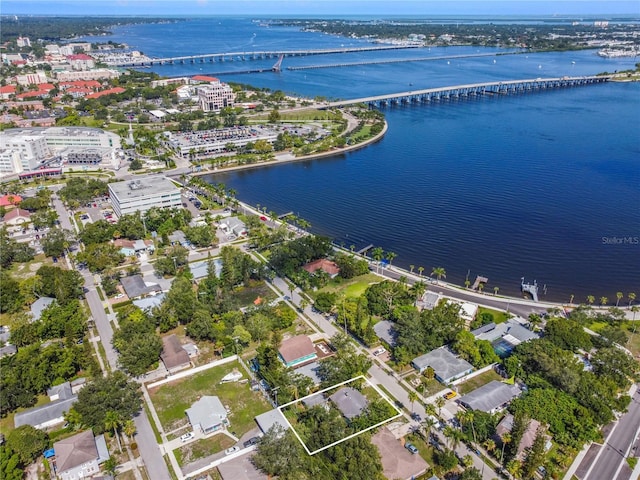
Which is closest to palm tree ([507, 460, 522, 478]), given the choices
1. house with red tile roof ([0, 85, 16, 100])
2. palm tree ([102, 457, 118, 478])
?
palm tree ([102, 457, 118, 478])

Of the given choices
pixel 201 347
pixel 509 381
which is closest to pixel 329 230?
pixel 201 347

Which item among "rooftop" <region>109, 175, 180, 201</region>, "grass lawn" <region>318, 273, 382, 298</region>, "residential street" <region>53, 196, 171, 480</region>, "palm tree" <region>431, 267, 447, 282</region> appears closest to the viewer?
"residential street" <region>53, 196, 171, 480</region>

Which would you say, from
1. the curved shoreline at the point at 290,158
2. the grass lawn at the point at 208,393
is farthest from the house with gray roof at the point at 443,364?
the curved shoreline at the point at 290,158

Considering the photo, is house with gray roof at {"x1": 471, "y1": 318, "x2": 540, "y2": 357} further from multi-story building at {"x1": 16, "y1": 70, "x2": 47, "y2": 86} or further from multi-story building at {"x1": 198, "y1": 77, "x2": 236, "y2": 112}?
multi-story building at {"x1": 16, "y1": 70, "x2": 47, "y2": 86}

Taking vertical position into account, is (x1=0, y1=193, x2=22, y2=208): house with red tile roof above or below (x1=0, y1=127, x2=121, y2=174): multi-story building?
below

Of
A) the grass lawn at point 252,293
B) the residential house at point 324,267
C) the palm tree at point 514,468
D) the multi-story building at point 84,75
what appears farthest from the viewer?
the multi-story building at point 84,75

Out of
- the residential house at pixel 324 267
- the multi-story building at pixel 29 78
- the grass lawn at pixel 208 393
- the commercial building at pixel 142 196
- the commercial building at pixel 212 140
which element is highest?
the multi-story building at pixel 29 78

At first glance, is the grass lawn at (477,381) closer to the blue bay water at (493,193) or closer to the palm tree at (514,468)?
the palm tree at (514,468)
